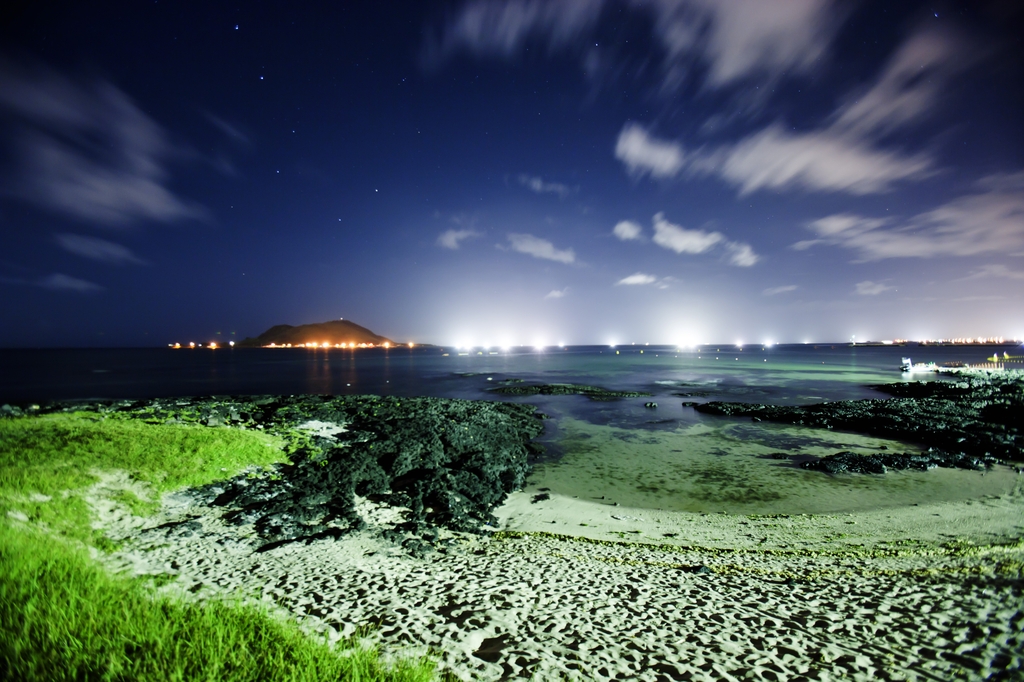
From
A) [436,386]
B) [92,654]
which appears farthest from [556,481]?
[436,386]

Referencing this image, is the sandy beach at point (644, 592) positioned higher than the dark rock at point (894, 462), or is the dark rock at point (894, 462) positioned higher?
the sandy beach at point (644, 592)

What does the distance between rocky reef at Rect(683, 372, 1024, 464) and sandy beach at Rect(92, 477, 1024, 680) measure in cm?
1139

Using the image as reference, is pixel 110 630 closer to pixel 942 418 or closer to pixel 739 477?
pixel 739 477

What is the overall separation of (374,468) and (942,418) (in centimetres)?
3752

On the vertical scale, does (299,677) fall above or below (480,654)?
above

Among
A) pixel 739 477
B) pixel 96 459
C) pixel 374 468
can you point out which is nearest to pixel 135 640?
pixel 96 459

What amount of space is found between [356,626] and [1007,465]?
29.6 meters

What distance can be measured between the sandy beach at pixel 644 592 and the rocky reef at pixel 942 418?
11.4m

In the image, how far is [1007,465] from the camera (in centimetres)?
1984

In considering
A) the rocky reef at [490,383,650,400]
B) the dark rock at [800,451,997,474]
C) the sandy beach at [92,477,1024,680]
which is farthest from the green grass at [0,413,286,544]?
the rocky reef at [490,383,650,400]

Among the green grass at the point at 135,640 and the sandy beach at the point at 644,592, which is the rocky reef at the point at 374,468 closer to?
the sandy beach at the point at 644,592

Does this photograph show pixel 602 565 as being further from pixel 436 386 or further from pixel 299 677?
pixel 436 386

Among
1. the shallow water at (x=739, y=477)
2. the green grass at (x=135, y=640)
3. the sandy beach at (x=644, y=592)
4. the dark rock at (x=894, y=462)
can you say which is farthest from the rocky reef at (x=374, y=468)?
the dark rock at (x=894, y=462)

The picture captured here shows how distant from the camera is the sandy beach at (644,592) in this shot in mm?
6672
